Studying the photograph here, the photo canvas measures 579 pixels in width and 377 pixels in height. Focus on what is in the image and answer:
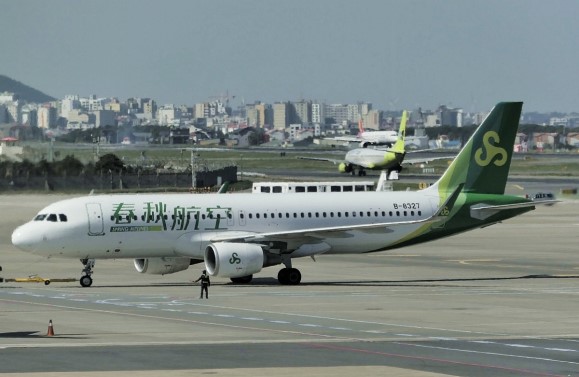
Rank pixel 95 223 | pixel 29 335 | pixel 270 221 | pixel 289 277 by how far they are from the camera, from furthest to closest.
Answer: pixel 270 221, pixel 289 277, pixel 95 223, pixel 29 335

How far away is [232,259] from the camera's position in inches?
2491

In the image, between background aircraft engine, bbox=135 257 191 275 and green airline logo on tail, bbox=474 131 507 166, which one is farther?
green airline logo on tail, bbox=474 131 507 166

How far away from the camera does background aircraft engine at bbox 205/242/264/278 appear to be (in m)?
63.1

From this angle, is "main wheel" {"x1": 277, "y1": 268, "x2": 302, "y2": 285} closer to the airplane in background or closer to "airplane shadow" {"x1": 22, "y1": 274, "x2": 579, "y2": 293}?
"airplane shadow" {"x1": 22, "y1": 274, "x2": 579, "y2": 293}

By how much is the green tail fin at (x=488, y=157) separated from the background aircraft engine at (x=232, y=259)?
11.1 metres

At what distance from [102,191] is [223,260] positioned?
8088 cm

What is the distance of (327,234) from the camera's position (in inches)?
2576

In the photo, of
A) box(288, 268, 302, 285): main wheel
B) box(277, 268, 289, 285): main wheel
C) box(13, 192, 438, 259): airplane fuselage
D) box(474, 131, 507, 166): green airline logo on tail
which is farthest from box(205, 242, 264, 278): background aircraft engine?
box(474, 131, 507, 166): green airline logo on tail

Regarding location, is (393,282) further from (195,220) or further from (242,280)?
(195,220)

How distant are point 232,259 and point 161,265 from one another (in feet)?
15.1

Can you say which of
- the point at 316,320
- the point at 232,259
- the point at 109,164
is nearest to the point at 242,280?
the point at 232,259

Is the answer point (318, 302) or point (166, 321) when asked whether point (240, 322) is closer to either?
point (166, 321)

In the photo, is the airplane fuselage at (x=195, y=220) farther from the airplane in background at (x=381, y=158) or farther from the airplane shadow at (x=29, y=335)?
the airplane in background at (x=381, y=158)

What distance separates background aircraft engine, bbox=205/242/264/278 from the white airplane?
4cm
